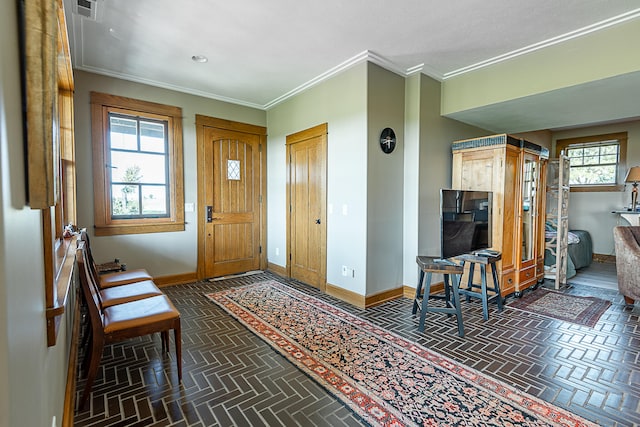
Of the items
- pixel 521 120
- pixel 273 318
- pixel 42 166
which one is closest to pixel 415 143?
pixel 521 120

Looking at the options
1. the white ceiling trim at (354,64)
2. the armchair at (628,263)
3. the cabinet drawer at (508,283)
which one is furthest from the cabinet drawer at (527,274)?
the white ceiling trim at (354,64)

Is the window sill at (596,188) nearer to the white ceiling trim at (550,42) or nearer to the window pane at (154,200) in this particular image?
the white ceiling trim at (550,42)

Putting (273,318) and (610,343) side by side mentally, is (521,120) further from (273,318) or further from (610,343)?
(273,318)

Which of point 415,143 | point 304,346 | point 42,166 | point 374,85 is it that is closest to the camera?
point 42,166

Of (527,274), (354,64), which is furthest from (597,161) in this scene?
(354,64)

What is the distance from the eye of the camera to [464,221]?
3350 mm

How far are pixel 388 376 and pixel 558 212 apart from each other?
405 cm

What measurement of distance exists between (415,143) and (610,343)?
9.21 ft

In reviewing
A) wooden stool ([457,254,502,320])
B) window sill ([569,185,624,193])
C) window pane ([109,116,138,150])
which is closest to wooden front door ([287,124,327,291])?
wooden stool ([457,254,502,320])

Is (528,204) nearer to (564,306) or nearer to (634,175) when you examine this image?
(564,306)

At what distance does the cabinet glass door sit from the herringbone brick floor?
3.89ft

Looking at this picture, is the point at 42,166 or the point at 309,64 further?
the point at 309,64

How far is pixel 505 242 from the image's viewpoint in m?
4.10

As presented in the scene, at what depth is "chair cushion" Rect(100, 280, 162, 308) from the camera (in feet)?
8.31
